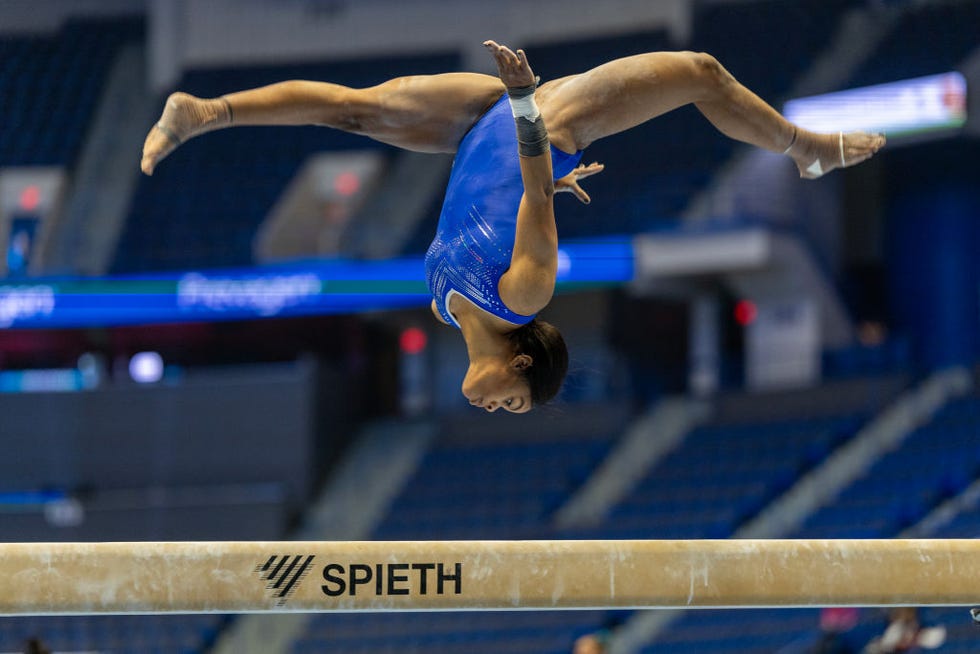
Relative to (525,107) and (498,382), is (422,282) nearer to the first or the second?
(498,382)

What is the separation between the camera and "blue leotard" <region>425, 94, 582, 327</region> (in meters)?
3.80

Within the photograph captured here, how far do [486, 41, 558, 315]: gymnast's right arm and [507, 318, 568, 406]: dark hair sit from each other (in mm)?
245

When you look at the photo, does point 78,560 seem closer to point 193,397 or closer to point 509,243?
point 509,243

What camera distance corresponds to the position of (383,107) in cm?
425

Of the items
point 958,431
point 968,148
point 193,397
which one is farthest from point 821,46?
point 193,397

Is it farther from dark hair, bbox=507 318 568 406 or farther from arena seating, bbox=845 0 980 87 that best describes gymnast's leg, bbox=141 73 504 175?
arena seating, bbox=845 0 980 87

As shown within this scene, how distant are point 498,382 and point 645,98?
97cm

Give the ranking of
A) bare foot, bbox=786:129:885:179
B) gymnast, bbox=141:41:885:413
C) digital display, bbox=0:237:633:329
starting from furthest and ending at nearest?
digital display, bbox=0:237:633:329 < bare foot, bbox=786:129:885:179 < gymnast, bbox=141:41:885:413

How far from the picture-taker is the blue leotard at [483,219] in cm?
380

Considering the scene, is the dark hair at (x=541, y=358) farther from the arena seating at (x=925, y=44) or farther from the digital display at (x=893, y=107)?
the arena seating at (x=925, y=44)

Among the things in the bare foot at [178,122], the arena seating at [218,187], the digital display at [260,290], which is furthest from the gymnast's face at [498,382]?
the arena seating at [218,187]

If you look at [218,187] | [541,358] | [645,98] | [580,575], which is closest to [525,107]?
[645,98]

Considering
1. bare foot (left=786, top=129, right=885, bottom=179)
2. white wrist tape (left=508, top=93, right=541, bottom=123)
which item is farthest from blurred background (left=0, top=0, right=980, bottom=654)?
white wrist tape (left=508, top=93, right=541, bottom=123)

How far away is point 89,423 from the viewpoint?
14.7m
